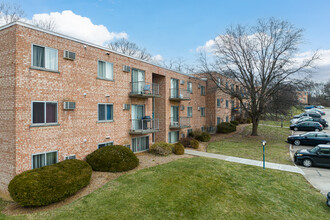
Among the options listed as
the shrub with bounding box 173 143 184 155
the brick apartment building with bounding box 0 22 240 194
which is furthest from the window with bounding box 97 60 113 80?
the shrub with bounding box 173 143 184 155

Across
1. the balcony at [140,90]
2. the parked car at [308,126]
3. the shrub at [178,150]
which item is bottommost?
the shrub at [178,150]

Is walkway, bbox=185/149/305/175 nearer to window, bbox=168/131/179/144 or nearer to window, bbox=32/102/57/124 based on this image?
window, bbox=168/131/179/144

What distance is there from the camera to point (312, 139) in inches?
749

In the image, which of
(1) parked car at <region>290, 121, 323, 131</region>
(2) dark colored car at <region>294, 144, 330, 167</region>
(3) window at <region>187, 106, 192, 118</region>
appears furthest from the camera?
(1) parked car at <region>290, 121, 323, 131</region>

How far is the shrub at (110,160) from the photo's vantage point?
11.5 meters

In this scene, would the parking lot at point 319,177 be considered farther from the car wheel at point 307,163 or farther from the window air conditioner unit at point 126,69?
the window air conditioner unit at point 126,69

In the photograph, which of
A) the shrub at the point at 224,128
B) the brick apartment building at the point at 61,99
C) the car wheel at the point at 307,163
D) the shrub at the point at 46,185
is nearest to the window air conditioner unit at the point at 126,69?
the brick apartment building at the point at 61,99

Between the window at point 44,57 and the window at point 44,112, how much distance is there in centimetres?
199

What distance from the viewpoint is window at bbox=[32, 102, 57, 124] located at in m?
9.70

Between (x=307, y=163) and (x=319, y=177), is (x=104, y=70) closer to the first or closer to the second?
(x=319, y=177)

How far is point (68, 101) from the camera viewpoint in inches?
437

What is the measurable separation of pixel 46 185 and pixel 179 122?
15021mm

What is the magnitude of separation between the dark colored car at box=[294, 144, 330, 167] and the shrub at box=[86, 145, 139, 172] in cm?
1179

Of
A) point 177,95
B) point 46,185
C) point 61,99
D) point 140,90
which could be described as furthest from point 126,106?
point 46,185
